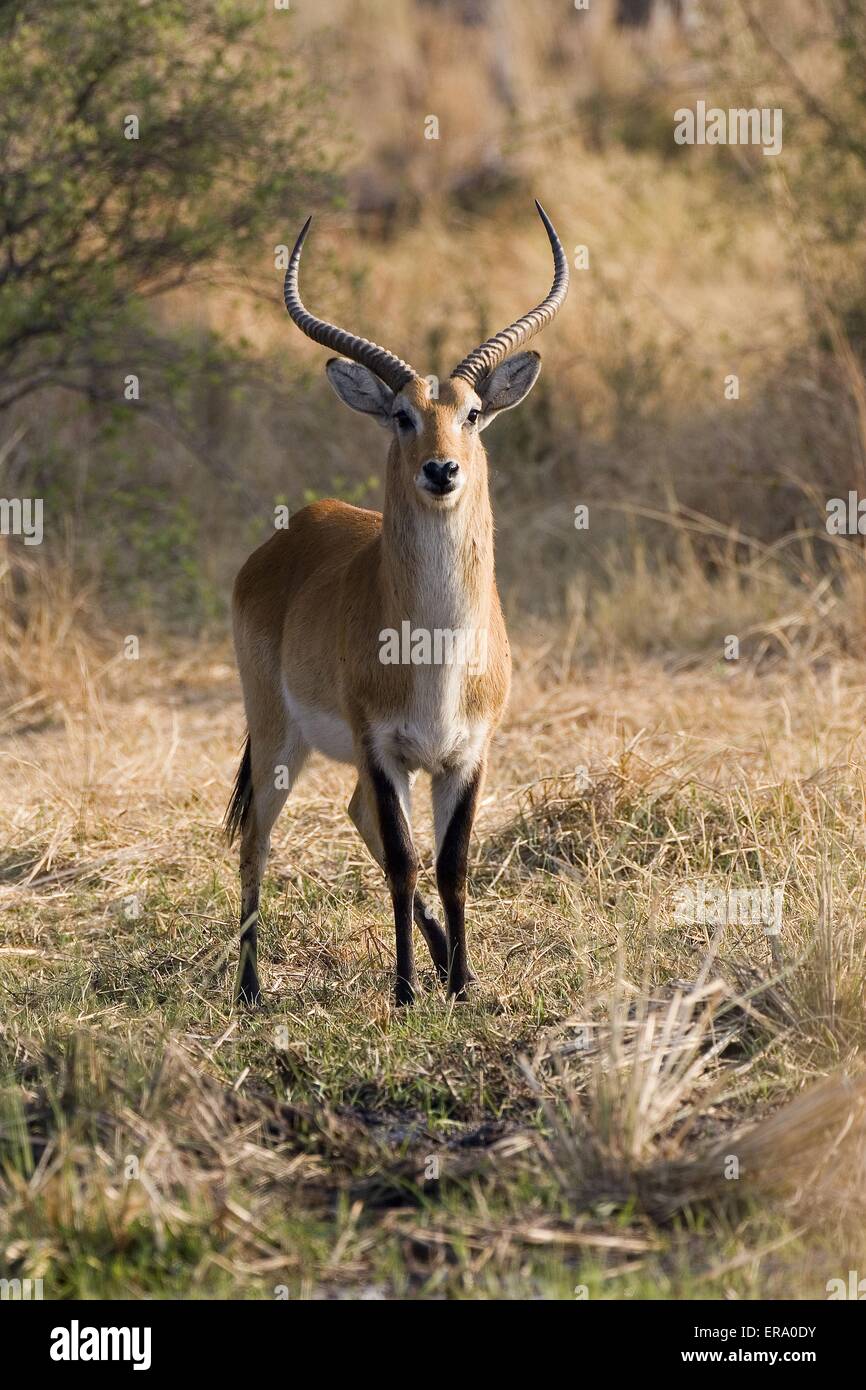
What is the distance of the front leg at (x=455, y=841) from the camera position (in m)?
5.33

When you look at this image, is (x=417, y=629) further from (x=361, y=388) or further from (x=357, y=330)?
(x=357, y=330)

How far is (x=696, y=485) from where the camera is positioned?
10.3 metres

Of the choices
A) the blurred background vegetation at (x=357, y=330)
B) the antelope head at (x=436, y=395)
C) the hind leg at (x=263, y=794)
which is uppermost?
the blurred background vegetation at (x=357, y=330)

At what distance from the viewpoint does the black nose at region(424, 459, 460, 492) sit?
4871mm

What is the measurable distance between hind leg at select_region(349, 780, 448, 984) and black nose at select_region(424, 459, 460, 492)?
3.37ft

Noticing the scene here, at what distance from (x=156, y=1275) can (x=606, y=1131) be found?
1017 millimetres

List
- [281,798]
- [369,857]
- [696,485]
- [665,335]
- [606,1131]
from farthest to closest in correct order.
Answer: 1. [665,335]
2. [696,485]
3. [369,857]
4. [281,798]
5. [606,1131]

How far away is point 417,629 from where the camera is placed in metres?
5.20

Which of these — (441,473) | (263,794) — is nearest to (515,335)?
(441,473)

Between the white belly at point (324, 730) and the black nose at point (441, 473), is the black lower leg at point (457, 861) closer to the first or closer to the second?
the white belly at point (324, 730)

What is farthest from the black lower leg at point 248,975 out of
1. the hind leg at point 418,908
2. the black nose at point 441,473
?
the black nose at point 441,473

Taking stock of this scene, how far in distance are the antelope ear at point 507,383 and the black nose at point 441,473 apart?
1.60 ft

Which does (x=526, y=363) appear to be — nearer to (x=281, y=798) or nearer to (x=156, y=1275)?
(x=281, y=798)

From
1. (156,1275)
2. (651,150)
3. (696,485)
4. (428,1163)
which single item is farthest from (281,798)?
(651,150)
